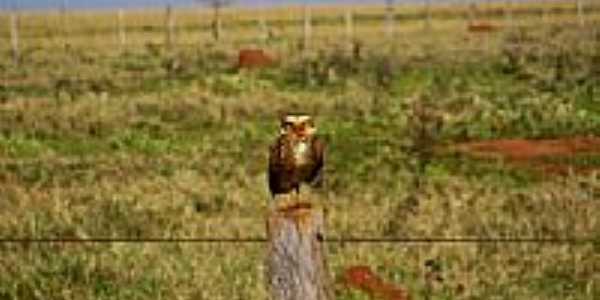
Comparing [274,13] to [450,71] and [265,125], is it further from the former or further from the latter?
[265,125]

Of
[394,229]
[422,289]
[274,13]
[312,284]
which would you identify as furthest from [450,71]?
[274,13]

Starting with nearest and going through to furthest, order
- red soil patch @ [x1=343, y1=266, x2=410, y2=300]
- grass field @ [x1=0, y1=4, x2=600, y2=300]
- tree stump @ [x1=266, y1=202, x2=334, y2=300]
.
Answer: tree stump @ [x1=266, y1=202, x2=334, y2=300], red soil patch @ [x1=343, y1=266, x2=410, y2=300], grass field @ [x1=0, y1=4, x2=600, y2=300]

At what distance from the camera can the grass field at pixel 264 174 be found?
393 inches

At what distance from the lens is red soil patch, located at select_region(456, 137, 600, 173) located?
56.7ft

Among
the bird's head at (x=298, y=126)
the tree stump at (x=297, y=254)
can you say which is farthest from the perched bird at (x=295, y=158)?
the tree stump at (x=297, y=254)

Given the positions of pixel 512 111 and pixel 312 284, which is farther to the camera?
pixel 512 111

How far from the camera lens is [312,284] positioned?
16.0 feet

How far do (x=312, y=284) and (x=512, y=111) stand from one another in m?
18.2

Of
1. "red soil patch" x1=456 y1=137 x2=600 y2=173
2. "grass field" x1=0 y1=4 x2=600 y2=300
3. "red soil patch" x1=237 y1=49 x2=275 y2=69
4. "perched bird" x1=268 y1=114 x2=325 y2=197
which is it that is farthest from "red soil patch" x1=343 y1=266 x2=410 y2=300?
"red soil patch" x1=237 y1=49 x2=275 y2=69

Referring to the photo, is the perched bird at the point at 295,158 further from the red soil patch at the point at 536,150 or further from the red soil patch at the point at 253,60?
the red soil patch at the point at 253,60

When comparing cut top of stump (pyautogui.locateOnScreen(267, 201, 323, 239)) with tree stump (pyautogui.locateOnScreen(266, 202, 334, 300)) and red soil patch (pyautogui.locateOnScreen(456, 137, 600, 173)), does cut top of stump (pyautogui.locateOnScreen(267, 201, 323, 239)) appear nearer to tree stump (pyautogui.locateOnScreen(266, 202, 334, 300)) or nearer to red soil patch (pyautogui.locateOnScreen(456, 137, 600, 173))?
tree stump (pyautogui.locateOnScreen(266, 202, 334, 300))

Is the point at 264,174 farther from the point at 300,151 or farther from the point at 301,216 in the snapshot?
the point at 301,216

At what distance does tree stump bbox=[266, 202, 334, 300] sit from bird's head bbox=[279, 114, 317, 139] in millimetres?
274

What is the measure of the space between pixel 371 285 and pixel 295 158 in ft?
14.9
